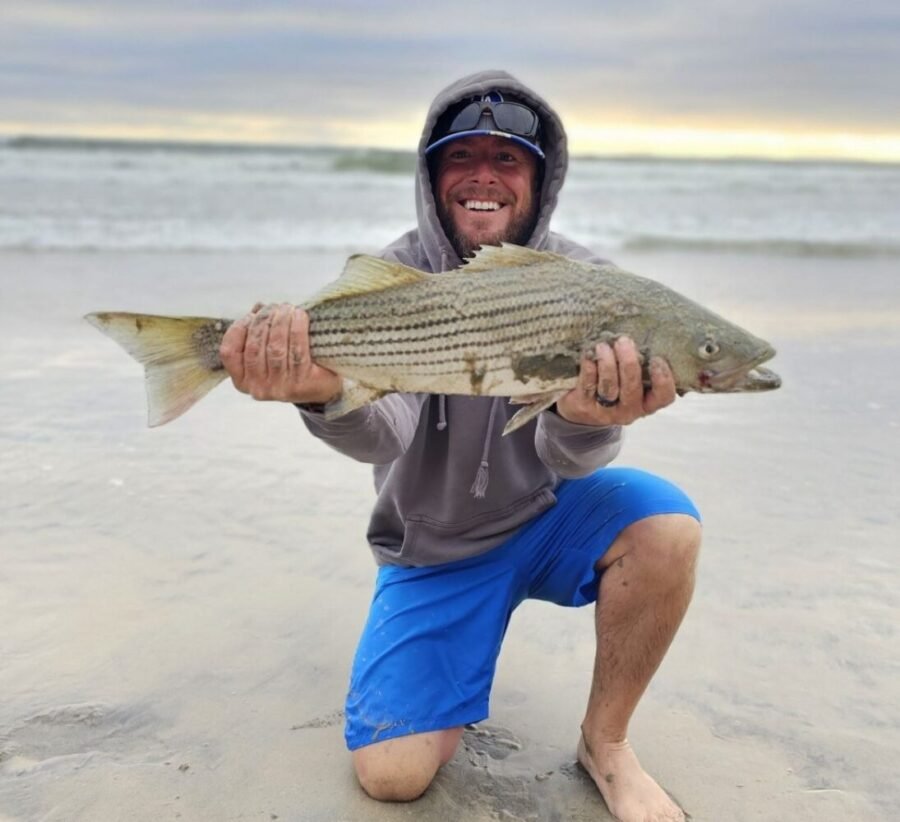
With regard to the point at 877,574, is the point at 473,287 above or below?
above

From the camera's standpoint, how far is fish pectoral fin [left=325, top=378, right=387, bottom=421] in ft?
11.2

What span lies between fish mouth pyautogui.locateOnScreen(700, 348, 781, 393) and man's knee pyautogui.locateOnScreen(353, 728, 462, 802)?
1.71 meters

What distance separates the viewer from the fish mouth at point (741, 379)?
10.8ft

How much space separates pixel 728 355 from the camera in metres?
A: 3.29

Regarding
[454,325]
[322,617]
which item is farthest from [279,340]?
[322,617]

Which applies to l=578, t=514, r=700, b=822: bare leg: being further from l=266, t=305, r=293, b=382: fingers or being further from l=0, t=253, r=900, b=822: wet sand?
l=266, t=305, r=293, b=382: fingers

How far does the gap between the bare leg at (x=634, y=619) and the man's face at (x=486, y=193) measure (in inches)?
58.2

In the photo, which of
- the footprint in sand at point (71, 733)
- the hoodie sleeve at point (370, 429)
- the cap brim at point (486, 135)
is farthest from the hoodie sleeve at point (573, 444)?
the footprint in sand at point (71, 733)

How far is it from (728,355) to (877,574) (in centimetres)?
258

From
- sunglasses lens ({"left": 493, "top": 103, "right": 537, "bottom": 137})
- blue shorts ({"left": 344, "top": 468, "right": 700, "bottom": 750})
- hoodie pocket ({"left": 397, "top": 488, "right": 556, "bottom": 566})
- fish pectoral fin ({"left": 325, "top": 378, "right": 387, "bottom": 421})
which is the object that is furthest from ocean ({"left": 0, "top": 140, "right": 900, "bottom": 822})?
sunglasses lens ({"left": 493, "top": 103, "right": 537, "bottom": 137})

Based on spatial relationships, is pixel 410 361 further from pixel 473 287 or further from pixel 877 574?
pixel 877 574

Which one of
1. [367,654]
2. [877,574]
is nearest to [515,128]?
[367,654]

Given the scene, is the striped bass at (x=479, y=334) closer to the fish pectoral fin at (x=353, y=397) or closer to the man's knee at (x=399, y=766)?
the fish pectoral fin at (x=353, y=397)

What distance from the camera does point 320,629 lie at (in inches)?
184
